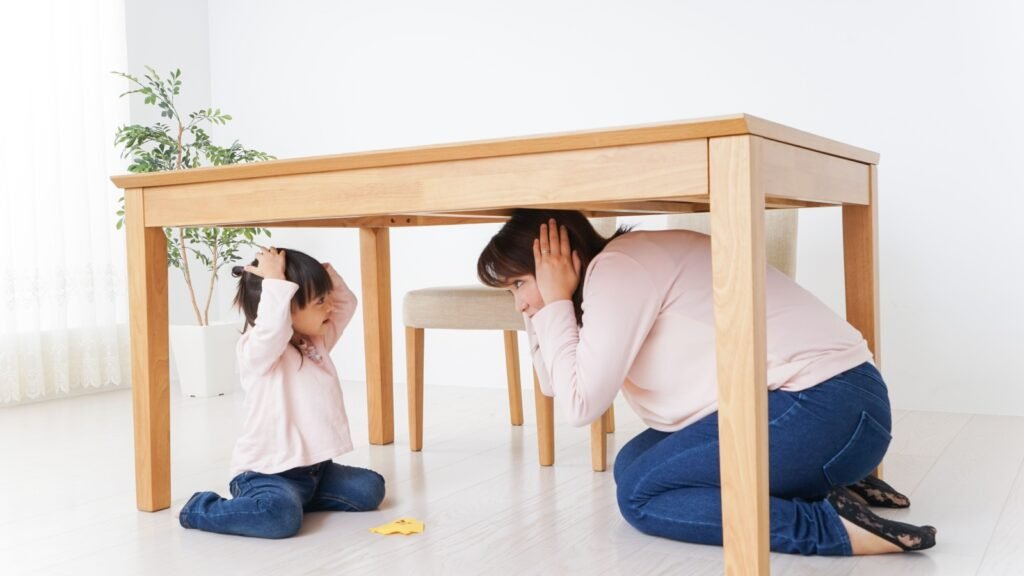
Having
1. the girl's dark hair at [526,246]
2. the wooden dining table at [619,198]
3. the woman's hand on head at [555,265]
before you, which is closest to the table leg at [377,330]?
the wooden dining table at [619,198]

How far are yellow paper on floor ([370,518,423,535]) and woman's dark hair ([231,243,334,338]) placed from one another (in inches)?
18.8

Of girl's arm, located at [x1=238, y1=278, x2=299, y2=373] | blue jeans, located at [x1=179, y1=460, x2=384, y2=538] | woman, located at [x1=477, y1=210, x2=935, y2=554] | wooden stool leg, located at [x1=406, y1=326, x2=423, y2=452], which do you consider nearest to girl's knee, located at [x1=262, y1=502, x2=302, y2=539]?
blue jeans, located at [x1=179, y1=460, x2=384, y2=538]

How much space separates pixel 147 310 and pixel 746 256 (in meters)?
1.26

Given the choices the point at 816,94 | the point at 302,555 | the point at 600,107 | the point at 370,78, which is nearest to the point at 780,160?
the point at 302,555

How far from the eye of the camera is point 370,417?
275cm

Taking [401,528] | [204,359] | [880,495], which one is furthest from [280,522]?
[204,359]

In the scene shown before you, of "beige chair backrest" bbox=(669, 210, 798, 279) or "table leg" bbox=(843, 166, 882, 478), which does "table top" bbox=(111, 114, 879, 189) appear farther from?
"beige chair backrest" bbox=(669, 210, 798, 279)

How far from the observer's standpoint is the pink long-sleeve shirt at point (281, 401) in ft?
6.30

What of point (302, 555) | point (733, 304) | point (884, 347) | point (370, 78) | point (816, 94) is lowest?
point (302, 555)

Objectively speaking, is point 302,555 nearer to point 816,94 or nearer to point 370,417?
point 370,417

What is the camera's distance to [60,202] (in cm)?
382

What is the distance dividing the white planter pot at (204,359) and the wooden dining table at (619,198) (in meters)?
1.77

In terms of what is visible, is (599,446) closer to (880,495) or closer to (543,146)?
(880,495)

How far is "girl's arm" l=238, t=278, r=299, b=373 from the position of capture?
191 cm
